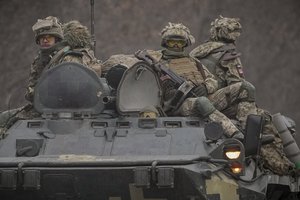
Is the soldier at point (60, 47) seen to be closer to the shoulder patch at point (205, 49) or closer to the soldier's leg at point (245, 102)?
the shoulder patch at point (205, 49)

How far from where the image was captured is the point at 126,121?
1647 centimetres

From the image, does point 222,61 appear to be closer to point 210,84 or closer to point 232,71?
point 232,71

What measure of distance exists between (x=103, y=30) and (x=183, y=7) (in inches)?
56.6

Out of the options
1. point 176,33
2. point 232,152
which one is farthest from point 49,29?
point 232,152

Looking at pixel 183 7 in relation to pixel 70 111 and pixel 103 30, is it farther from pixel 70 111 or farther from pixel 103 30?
pixel 70 111

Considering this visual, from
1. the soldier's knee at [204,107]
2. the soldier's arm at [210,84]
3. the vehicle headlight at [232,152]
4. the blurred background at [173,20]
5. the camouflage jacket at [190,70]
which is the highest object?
the blurred background at [173,20]

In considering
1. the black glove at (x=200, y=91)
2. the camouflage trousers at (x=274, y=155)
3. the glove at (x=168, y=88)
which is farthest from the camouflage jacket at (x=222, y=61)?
the glove at (x=168, y=88)

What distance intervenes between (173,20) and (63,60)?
27.1ft

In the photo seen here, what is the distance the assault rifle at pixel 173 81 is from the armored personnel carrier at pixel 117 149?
34 cm

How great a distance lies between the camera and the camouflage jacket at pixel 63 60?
57.7 ft

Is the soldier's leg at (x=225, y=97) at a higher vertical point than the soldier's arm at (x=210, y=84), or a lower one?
lower

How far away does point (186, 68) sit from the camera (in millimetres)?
18031

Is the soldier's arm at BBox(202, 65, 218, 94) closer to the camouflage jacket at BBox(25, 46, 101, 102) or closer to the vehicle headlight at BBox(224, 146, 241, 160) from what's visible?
the camouflage jacket at BBox(25, 46, 101, 102)

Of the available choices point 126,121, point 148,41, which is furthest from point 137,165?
point 148,41
